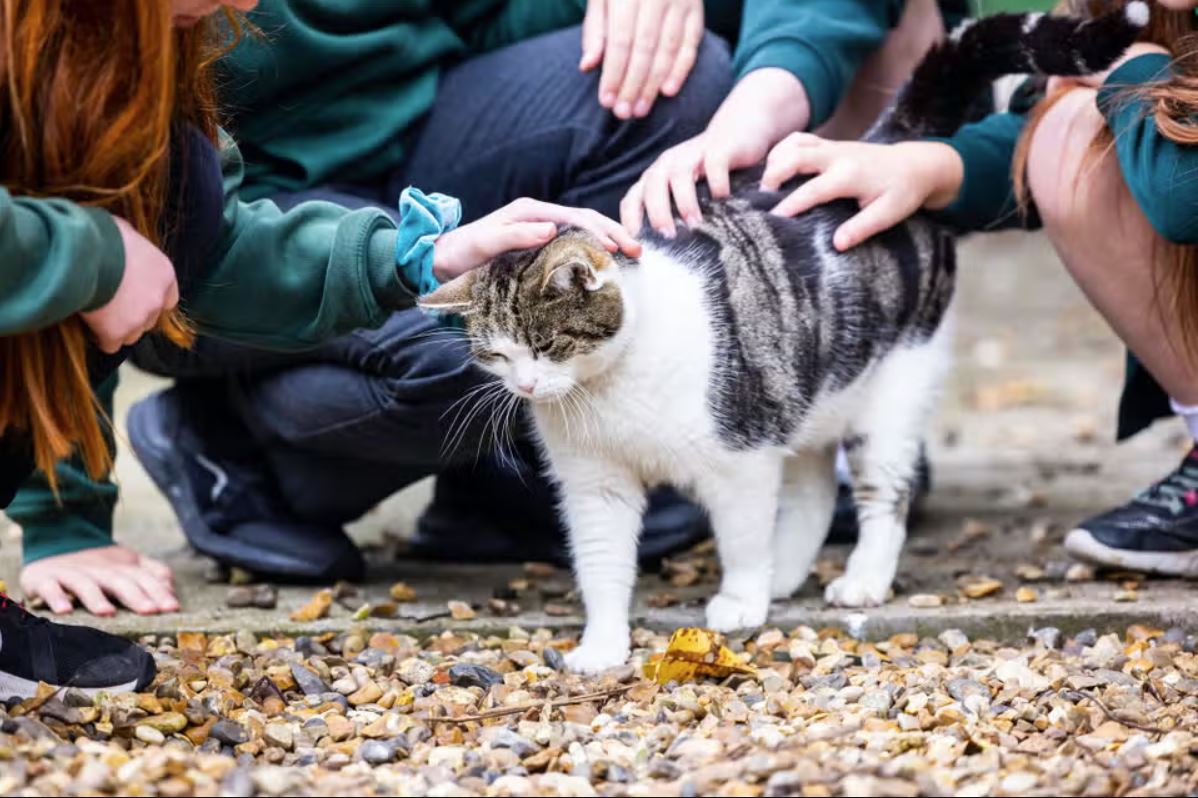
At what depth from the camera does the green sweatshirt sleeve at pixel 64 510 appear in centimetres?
242

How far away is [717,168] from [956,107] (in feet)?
1.44

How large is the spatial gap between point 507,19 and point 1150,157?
1.14 m

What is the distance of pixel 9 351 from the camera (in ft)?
5.49

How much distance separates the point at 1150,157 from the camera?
7.17ft

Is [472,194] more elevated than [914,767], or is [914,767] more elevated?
[472,194]

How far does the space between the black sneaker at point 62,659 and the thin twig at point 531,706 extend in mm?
386

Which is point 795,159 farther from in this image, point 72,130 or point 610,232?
point 72,130

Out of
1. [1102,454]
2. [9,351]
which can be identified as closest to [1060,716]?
[9,351]

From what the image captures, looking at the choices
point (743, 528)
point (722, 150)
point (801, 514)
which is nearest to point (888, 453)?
point (801, 514)

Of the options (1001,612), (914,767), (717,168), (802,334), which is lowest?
(1001,612)

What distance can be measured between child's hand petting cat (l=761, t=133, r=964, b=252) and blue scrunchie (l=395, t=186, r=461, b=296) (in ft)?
1.73

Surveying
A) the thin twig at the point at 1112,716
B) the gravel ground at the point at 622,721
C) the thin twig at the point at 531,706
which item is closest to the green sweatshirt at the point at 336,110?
the gravel ground at the point at 622,721

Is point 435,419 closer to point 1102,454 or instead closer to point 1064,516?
point 1064,516

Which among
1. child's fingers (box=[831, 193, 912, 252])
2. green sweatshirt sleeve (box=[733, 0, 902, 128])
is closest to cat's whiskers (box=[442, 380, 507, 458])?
child's fingers (box=[831, 193, 912, 252])
